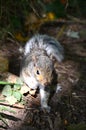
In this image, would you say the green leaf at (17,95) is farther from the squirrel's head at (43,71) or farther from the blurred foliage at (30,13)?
the blurred foliage at (30,13)

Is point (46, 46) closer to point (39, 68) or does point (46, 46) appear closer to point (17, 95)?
point (39, 68)

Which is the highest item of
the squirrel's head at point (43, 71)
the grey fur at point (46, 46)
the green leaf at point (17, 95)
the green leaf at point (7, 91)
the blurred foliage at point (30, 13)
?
the blurred foliage at point (30, 13)

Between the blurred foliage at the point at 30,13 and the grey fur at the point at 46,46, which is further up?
the blurred foliage at the point at 30,13

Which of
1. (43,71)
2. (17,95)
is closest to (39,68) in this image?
(43,71)

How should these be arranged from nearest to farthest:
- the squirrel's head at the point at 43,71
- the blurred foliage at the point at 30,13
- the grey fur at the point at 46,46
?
the squirrel's head at the point at 43,71
the grey fur at the point at 46,46
the blurred foliage at the point at 30,13

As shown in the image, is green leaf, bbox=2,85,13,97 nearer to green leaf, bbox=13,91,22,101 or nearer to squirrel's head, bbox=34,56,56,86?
green leaf, bbox=13,91,22,101

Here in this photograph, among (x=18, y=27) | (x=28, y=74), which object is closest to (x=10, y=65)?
(x=28, y=74)

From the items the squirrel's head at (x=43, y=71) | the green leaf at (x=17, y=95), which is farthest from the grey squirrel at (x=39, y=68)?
the green leaf at (x=17, y=95)

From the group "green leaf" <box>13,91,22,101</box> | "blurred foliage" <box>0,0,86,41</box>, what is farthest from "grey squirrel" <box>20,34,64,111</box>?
"blurred foliage" <box>0,0,86,41</box>
